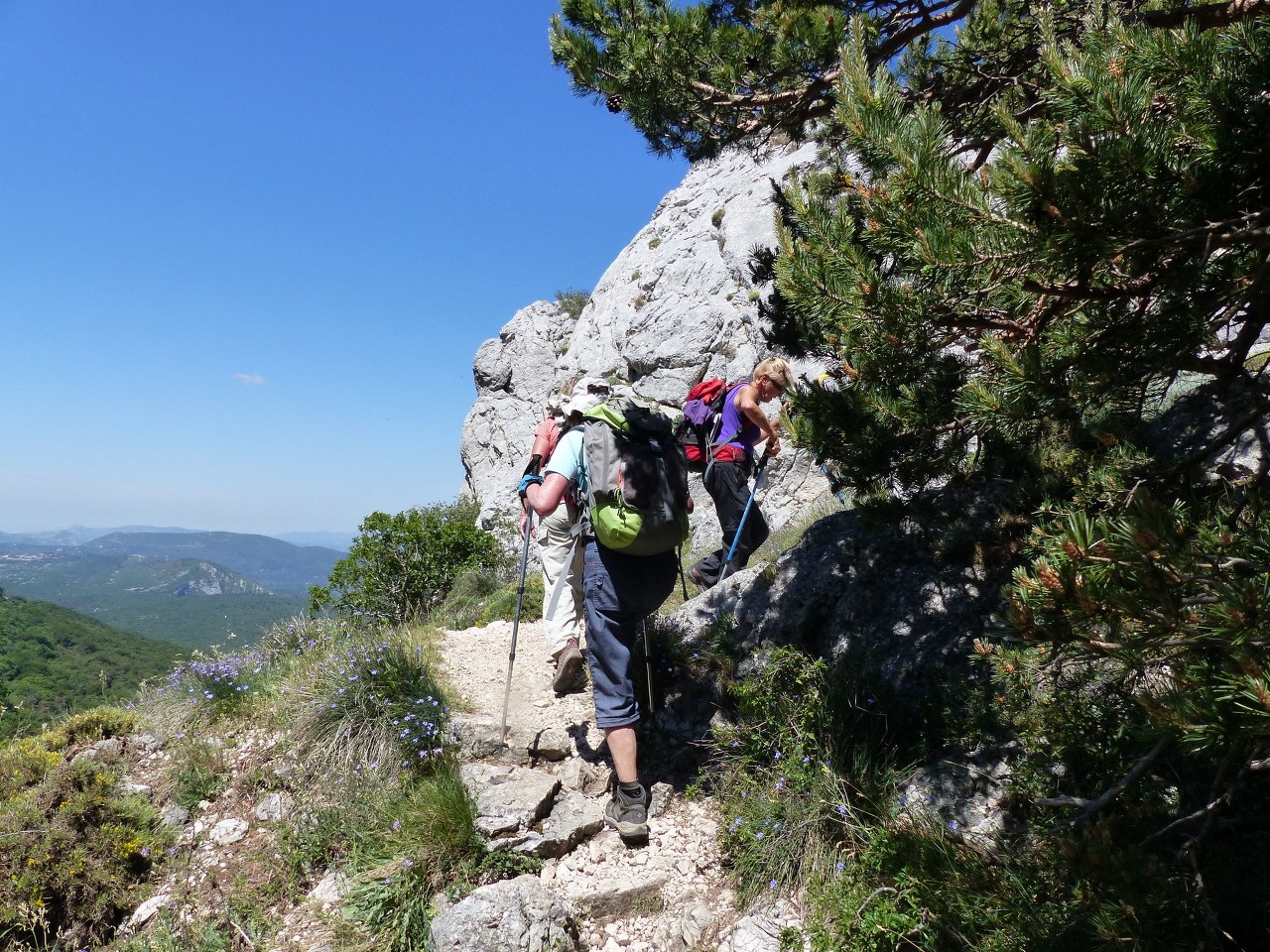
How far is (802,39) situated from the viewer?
150 inches

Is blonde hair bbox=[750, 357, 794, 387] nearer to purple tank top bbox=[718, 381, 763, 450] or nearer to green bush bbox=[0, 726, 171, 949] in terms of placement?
purple tank top bbox=[718, 381, 763, 450]

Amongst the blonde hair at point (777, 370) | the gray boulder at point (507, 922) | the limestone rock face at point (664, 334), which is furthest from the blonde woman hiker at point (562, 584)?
the limestone rock face at point (664, 334)

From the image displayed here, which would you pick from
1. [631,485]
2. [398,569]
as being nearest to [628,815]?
[631,485]

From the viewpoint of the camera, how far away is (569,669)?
211 inches

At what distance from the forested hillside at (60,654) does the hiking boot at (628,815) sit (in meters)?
21.6

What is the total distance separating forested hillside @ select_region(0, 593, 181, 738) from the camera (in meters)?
26.0

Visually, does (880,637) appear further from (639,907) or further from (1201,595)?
(1201,595)

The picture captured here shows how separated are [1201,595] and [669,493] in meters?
2.60

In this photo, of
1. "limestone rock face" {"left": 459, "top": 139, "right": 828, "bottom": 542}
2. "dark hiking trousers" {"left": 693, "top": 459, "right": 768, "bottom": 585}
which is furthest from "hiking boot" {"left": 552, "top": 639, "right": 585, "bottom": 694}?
"limestone rock face" {"left": 459, "top": 139, "right": 828, "bottom": 542}

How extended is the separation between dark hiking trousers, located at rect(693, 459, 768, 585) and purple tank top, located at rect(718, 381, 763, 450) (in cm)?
17

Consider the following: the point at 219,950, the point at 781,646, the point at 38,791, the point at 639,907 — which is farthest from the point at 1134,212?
the point at 38,791

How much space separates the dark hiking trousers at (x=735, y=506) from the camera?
6238 millimetres

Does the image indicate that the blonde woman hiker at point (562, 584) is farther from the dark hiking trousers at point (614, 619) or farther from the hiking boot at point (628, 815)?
the hiking boot at point (628, 815)

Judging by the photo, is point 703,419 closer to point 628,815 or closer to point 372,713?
point 628,815
